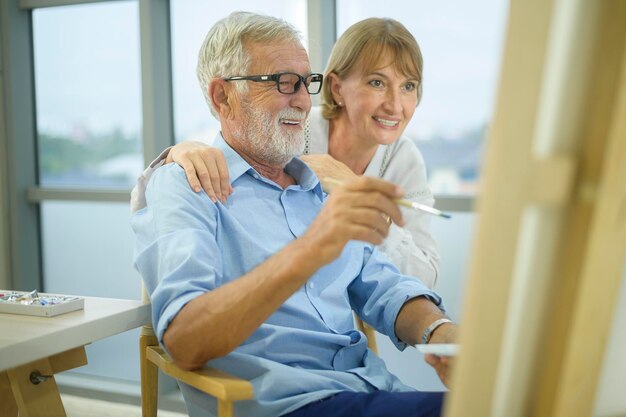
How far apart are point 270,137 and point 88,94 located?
2.34 metres

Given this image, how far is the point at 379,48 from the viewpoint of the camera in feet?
7.54

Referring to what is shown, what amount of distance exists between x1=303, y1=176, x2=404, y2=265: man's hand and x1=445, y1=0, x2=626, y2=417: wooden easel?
20.2 inches

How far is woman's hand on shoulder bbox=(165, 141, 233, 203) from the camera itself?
171cm

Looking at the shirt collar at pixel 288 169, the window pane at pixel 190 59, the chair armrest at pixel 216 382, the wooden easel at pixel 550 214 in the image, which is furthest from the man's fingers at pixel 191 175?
the window pane at pixel 190 59

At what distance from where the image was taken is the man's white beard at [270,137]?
1.87 m

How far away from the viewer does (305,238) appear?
→ 136cm

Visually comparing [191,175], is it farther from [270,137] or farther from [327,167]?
[327,167]

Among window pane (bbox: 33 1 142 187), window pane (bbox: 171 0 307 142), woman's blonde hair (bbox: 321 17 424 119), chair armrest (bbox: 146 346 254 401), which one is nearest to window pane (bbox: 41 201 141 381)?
window pane (bbox: 33 1 142 187)

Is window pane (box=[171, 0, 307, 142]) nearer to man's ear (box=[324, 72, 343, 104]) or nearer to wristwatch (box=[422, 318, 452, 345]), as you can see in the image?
man's ear (box=[324, 72, 343, 104])

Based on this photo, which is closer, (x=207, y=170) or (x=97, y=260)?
(x=207, y=170)

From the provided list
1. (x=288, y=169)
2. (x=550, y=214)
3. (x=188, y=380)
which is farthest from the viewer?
(x=288, y=169)

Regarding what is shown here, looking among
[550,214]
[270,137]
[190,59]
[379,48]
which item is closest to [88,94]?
[190,59]

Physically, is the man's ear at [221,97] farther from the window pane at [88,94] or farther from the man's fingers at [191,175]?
the window pane at [88,94]

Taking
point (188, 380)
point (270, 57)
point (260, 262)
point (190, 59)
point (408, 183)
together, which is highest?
point (190, 59)
